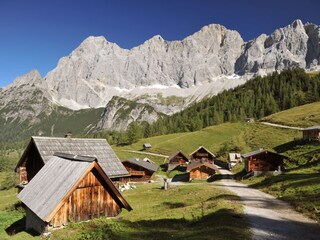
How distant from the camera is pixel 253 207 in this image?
28.3 meters

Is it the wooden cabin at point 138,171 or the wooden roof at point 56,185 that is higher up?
the wooden roof at point 56,185

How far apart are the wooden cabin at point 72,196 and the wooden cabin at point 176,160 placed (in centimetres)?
8129

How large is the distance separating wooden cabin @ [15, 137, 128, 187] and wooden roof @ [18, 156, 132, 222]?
10060 mm

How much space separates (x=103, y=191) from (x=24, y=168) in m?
21.6

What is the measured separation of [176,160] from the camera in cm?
10669

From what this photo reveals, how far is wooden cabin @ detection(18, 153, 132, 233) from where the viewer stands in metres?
21.1

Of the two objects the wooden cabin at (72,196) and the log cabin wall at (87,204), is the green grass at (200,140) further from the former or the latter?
the log cabin wall at (87,204)

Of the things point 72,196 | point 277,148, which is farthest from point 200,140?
point 72,196

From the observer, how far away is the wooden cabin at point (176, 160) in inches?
4141

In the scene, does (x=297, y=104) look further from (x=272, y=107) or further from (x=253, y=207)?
(x=253, y=207)

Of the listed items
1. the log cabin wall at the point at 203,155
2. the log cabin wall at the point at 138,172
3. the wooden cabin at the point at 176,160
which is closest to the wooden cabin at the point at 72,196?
the log cabin wall at the point at 138,172

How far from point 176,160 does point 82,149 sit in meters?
70.7

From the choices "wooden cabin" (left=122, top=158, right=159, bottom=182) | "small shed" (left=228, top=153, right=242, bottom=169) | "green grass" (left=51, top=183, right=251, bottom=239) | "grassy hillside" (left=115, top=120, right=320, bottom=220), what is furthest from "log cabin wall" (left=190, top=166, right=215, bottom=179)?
"green grass" (left=51, top=183, right=251, bottom=239)

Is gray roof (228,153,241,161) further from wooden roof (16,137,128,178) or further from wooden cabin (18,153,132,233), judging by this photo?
wooden cabin (18,153,132,233)
